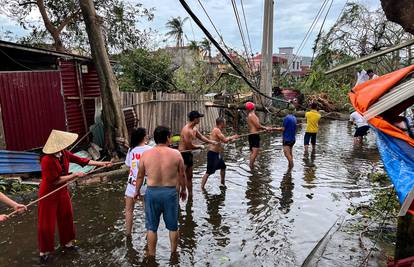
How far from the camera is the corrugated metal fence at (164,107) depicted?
12.8 meters

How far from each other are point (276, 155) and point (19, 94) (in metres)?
7.86

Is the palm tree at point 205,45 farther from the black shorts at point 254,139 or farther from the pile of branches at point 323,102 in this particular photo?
the black shorts at point 254,139

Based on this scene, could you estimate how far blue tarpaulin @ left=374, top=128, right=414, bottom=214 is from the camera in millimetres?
3537

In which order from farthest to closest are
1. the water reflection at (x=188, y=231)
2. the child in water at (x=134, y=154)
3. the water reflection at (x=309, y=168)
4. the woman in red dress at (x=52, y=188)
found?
the water reflection at (x=309, y=168) < the water reflection at (x=188, y=231) < the child in water at (x=134, y=154) < the woman in red dress at (x=52, y=188)

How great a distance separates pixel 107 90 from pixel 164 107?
372 centimetres

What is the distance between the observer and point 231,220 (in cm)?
677

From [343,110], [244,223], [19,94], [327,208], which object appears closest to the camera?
[244,223]

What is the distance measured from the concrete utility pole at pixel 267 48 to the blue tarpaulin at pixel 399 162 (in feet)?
45.8

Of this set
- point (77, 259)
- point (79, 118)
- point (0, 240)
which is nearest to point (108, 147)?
point (79, 118)

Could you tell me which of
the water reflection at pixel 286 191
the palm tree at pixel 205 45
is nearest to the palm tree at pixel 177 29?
the palm tree at pixel 205 45

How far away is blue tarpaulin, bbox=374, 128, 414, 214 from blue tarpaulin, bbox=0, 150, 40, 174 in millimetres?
7578

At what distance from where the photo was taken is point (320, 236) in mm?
6043

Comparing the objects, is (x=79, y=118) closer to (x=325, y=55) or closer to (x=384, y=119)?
(x=384, y=119)

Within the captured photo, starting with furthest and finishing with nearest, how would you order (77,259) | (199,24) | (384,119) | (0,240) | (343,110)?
(343,110), (0,240), (77,259), (199,24), (384,119)
